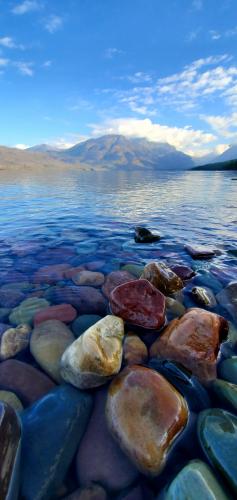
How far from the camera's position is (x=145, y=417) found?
3.19m

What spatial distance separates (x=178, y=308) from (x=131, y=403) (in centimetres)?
316

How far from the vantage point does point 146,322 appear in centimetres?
518

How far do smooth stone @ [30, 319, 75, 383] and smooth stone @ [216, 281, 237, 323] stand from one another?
12.0 ft

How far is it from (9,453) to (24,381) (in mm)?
1327

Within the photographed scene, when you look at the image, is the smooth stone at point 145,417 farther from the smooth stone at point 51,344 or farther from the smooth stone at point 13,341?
the smooth stone at point 13,341

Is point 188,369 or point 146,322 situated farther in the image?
point 146,322

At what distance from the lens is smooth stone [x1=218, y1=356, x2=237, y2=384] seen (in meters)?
4.22

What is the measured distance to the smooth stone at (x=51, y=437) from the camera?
286 centimetres

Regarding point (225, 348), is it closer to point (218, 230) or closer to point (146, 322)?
point (146, 322)

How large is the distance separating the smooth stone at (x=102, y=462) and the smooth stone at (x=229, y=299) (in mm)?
3809

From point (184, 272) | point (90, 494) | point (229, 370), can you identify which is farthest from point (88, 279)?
point (90, 494)

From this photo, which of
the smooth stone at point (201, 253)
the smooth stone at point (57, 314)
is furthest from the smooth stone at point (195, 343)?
the smooth stone at point (201, 253)

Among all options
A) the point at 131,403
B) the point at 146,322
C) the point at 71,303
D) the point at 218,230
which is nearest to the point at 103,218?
the point at 218,230

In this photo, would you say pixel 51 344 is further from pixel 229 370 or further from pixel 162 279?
pixel 162 279
